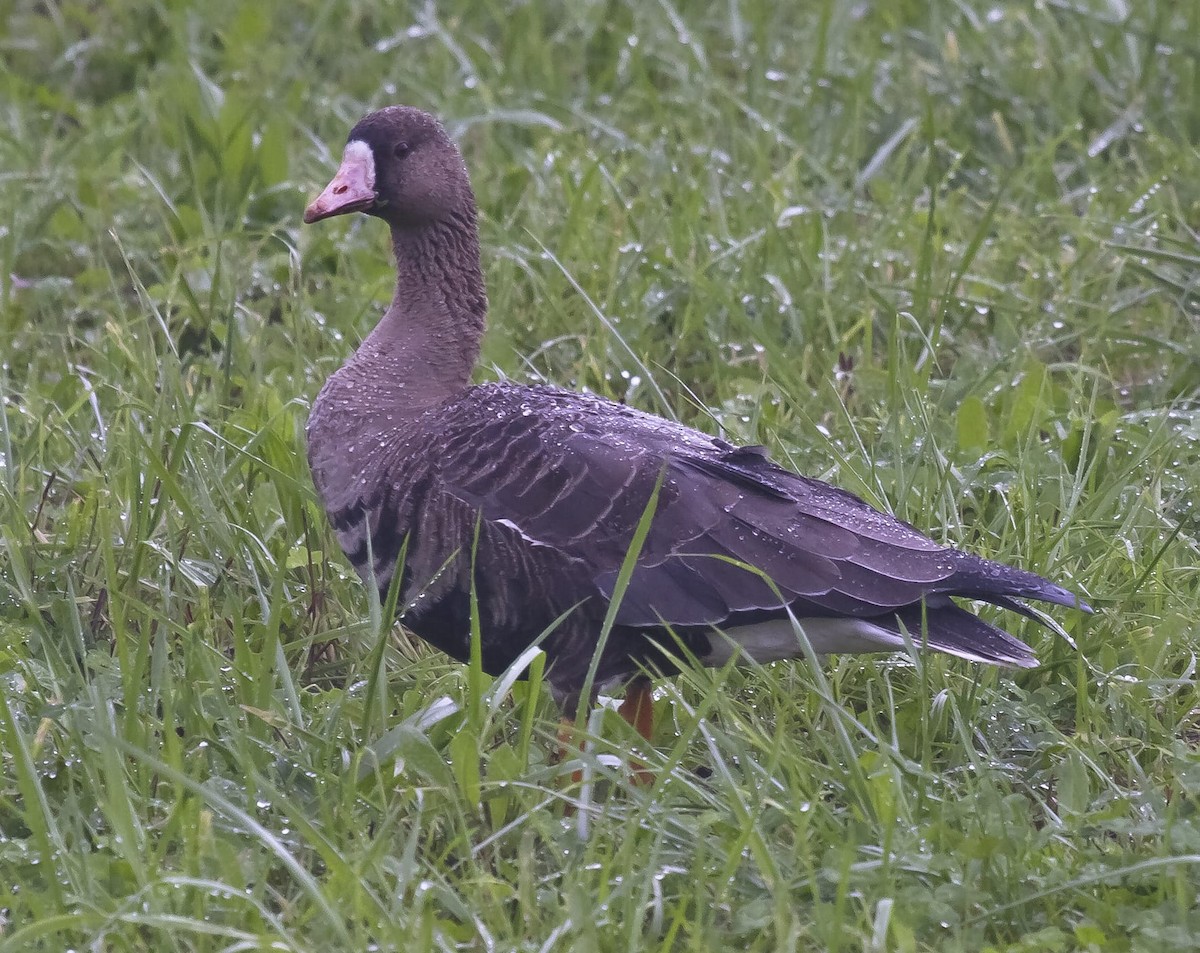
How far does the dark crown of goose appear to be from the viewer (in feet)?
11.7

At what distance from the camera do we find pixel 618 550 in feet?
10.0

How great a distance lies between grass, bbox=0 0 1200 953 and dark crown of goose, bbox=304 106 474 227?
1.55 ft

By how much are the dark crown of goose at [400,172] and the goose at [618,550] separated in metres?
0.47

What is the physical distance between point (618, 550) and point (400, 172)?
3.32ft

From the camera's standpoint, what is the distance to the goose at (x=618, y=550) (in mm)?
2996

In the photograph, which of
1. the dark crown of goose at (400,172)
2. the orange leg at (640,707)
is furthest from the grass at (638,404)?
the dark crown of goose at (400,172)

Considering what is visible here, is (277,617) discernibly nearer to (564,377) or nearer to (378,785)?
(378,785)

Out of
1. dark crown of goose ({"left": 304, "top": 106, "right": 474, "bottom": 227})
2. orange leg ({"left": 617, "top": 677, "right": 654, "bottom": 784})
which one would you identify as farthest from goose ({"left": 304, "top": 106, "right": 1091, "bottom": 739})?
dark crown of goose ({"left": 304, "top": 106, "right": 474, "bottom": 227})

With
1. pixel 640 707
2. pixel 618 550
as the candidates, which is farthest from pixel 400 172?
pixel 640 707

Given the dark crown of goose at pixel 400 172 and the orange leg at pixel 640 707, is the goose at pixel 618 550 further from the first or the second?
the dark crown of goose at pixel 400 172

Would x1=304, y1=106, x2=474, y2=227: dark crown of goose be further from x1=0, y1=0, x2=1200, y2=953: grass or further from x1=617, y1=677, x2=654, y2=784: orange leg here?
x1=617, y1=677, x2=654, y2=784: orange leg

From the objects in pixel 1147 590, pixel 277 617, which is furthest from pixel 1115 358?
pixel 277 617

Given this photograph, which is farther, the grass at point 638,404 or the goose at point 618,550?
the goose at point 618,550

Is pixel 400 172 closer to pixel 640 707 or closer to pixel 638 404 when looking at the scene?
pixel 638 404
